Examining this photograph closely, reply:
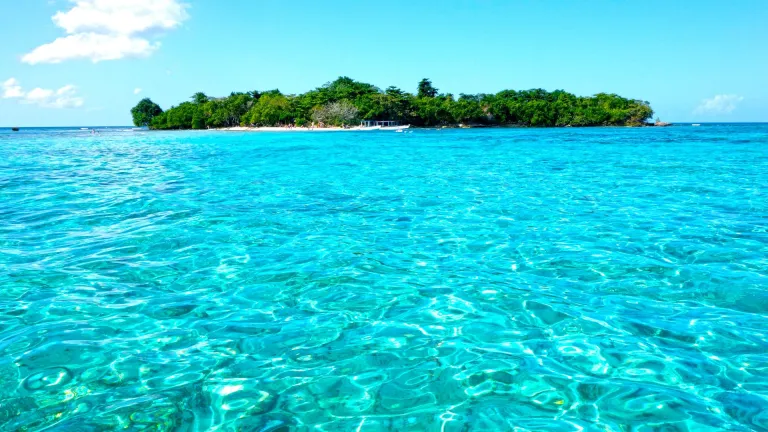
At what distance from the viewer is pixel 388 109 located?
114688 millimetres

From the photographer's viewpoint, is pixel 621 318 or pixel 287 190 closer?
pixel 621 318

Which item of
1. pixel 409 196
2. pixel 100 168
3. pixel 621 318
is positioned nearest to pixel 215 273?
pixel 621 318

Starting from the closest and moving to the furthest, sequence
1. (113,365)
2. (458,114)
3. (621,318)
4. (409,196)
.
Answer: (113,365)
(621,318)
(409,196)
(458,114)

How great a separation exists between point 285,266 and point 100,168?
19493 mm

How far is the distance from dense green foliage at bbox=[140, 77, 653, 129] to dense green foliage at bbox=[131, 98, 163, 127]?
958 inches

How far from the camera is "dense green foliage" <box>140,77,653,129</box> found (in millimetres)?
111519

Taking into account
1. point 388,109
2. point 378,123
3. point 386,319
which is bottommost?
point 386,319

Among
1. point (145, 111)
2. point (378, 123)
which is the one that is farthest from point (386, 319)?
point (145, 111)

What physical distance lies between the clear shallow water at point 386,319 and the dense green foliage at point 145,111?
542ft

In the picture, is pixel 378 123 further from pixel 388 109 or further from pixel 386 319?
pixel 386 319

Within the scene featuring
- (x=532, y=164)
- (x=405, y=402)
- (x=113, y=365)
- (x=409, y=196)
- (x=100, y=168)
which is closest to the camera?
(x=405, y=402)

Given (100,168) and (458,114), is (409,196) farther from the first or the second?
(458,114)

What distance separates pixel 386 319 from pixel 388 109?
368 feet

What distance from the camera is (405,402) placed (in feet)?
12.7
